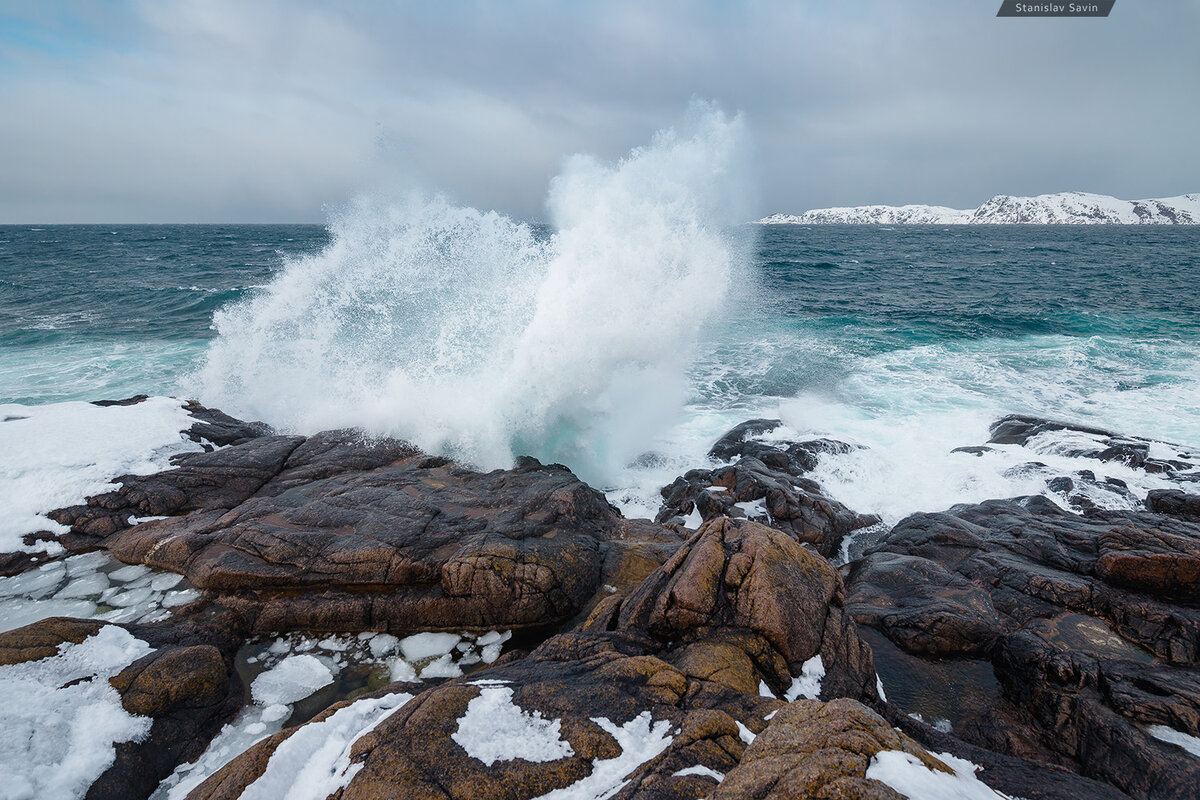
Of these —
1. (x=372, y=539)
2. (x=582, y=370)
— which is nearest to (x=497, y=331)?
(x=582, y=370)

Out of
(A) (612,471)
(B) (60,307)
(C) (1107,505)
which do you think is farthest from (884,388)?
(B) (60,307)

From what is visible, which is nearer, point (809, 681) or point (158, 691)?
point (809, 681)

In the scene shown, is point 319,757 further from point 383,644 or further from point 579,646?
point 383,644

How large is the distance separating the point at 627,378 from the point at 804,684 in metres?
11.2

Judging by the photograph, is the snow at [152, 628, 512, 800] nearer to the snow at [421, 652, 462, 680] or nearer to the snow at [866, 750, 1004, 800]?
the snow at [421, 652, 462, 680]

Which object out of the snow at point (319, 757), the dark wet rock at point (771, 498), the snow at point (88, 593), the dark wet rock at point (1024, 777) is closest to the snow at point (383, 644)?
the snow at point (319, 757)

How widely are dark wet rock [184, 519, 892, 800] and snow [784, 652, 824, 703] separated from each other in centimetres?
8

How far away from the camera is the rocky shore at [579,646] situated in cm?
393

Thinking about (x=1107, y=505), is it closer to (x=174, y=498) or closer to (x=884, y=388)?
(x=884, y=388)

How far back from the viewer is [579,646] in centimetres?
548

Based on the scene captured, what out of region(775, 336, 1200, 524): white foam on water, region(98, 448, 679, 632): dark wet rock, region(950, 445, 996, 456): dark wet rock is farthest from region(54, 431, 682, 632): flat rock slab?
region(950, 445, 996, 456): dark wet rock

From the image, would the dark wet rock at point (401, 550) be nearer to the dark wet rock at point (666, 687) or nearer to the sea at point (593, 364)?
the dark wet rock at point (666, 687)

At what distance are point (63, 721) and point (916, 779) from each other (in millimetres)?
7378

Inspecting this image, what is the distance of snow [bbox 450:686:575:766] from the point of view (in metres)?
3.99
